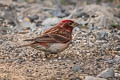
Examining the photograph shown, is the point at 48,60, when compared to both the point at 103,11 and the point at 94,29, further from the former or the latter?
the point at 103,11

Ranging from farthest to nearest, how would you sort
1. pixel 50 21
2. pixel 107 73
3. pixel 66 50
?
pixel 50 21 < pixel 66 50 < pixel 107 73

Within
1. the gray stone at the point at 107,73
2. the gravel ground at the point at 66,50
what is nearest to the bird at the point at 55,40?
the gravel ground at the point at 66,50

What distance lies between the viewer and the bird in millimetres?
7968

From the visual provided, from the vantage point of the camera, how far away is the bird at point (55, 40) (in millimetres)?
7968

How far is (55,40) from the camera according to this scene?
26.6 feet

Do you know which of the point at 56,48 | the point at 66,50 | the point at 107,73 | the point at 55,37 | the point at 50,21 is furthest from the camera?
the point at 50,21

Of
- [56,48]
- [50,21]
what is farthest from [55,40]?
[50,21]

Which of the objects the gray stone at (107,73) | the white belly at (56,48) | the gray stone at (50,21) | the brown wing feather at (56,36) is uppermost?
the brown wing feather at (56,36)

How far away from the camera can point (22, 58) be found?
27.1ft

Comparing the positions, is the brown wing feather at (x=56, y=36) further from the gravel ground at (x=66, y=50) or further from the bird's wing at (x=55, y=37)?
the gravel ground at (x=66, y=50)

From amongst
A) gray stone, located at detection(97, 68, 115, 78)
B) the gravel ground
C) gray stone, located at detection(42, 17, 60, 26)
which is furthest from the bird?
gray stone, located at detection(42, 17, 60, 26)

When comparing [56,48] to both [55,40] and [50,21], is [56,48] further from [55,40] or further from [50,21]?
[50,21]

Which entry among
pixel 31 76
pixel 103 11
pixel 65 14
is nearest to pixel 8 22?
pixel 65 14

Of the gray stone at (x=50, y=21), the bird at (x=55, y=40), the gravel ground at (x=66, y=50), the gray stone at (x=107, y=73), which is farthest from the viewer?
the gray stone at (x=50, y=21)
